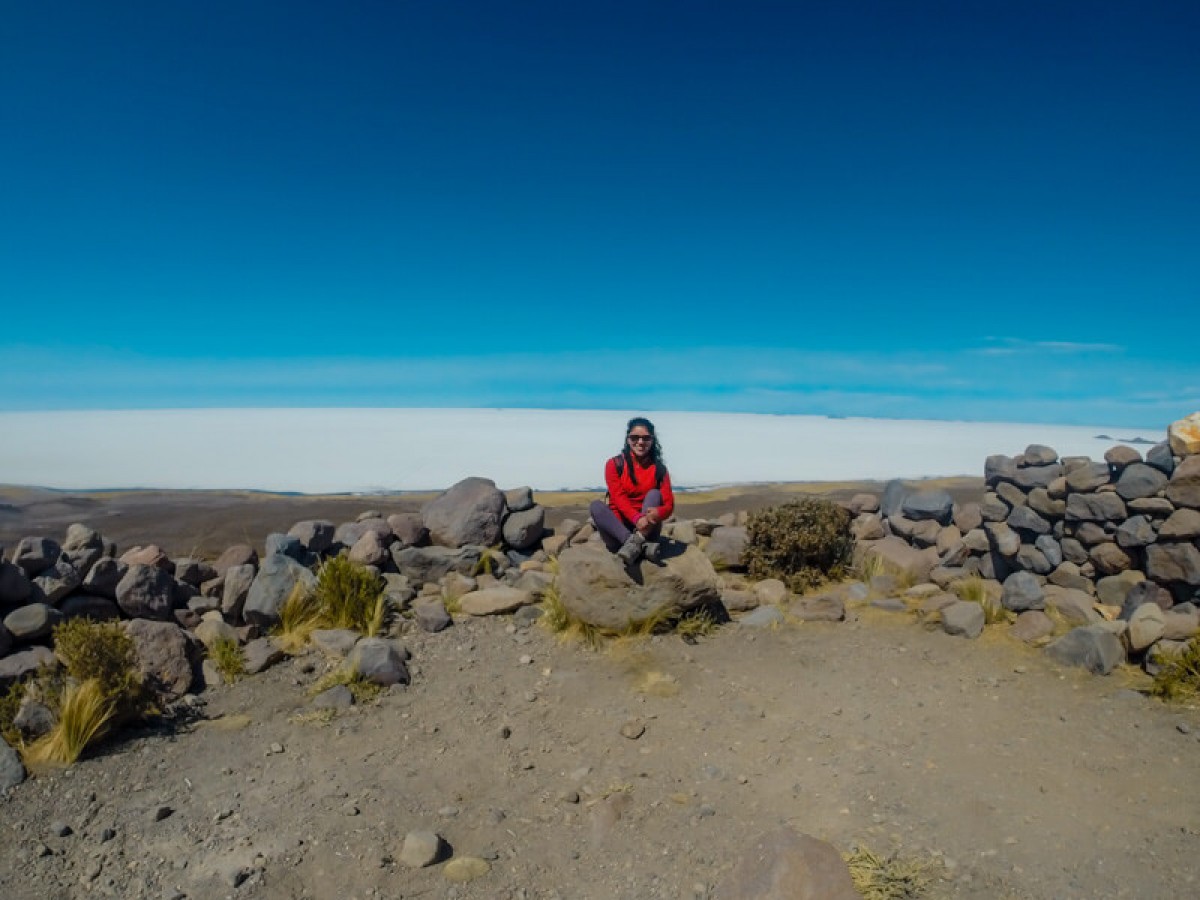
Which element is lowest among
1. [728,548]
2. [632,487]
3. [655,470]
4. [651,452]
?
[728,548]

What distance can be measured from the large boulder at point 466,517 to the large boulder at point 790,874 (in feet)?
21.3

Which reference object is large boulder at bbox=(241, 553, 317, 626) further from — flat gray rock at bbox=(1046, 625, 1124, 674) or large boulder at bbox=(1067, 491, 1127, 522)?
large boulder at bbox=(1067, 491, 1127, 522)

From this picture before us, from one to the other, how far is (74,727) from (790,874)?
16.4ft

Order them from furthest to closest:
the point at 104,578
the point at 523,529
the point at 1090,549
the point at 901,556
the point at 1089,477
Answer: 1. the point at 523,529
2. the point at 901,556
3. the point at 1090,549
4. the point at 1089,477
5. the point at 104,578

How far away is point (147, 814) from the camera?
5160 mm

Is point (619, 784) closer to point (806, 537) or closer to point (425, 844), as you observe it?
point (425, 844)

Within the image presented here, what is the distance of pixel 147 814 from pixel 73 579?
3.40 meters

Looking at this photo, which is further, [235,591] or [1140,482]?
[235,591]

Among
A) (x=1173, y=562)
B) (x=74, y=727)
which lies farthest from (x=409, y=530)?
(x=1173, y=562)

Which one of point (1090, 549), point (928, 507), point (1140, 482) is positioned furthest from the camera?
point (928, 507)

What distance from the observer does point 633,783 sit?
217 inches

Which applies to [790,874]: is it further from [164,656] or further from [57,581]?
[57,581]

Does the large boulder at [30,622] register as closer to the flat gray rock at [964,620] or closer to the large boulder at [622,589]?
the large boulder at [622,589]

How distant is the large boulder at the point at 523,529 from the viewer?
34.4ft
